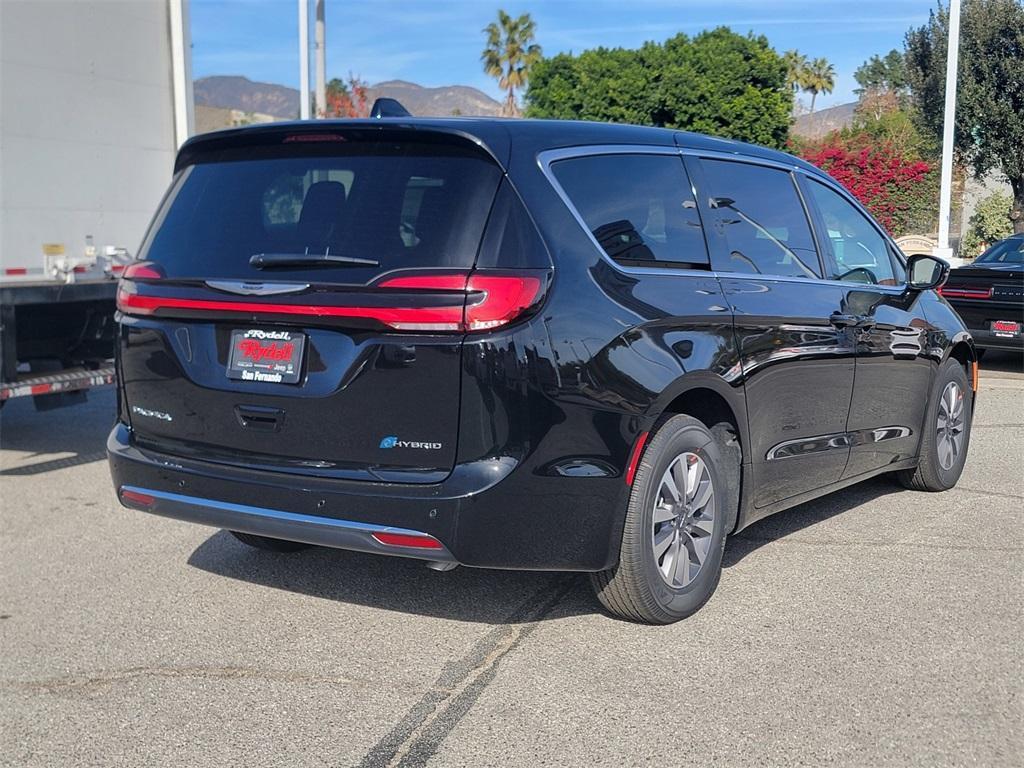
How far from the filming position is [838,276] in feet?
18.6

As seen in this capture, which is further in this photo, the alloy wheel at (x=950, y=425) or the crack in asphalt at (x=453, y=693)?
the alloy wheel at (x=950, y=425)

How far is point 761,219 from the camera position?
17.2 ft

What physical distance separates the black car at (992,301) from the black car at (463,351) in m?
7.79

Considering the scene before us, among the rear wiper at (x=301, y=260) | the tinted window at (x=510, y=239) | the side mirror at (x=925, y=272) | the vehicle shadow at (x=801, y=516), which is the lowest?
the vehicle shadow at (x=801, y=516)

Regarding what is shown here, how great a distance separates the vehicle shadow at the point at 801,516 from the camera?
18.5 ft

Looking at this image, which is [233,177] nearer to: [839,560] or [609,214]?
[609,214]

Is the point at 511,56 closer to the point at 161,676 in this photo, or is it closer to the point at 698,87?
the point at 698,87

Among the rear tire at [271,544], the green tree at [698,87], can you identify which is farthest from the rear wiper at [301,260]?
the green tree at [698,87]

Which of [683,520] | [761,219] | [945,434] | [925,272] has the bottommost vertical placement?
[945,434]

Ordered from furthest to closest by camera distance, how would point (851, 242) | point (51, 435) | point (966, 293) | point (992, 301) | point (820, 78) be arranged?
point (820, 78) → point (966, 293) → point (992, 301) → point (51, 435) → point (851, 242)

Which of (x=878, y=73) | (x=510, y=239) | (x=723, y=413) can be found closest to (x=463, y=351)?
(x=510, y=239)

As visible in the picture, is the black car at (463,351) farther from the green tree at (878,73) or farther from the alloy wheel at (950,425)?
the green tree at (878,73)

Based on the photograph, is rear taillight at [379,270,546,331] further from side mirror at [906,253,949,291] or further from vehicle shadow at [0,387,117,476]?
vehicle shadow at [0,387,117,476]

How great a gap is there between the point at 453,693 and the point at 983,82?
3026 cm
